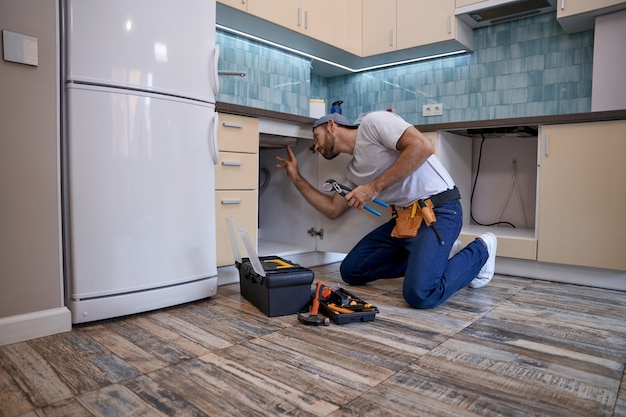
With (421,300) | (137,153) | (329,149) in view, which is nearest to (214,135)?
(137,153)

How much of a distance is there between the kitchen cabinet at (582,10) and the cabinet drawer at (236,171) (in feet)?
6.33

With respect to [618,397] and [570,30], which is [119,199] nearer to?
[618,397]

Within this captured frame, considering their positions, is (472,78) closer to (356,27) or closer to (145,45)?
(356,27)

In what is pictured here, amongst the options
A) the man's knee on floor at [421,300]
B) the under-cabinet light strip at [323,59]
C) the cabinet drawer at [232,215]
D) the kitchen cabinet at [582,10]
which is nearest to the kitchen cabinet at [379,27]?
the under-cabinet light strip at [323,59]

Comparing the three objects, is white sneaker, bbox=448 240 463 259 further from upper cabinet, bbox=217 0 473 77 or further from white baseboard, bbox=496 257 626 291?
upper cabinet, bbox=217 0 473 77

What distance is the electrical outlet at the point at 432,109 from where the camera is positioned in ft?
10.9

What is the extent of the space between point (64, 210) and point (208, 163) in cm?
58

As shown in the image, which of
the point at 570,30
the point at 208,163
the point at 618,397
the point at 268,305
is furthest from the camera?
the point at 570,30

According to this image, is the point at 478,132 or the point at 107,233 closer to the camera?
the point at 107,233

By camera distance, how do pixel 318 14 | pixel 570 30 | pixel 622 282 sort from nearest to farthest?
pixel 622 282, pixel 570 30, pixel 318 14

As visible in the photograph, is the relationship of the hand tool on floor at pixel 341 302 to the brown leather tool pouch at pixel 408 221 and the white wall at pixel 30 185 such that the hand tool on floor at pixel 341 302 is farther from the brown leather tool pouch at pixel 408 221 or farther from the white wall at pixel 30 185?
the white wall at pixel 30 185

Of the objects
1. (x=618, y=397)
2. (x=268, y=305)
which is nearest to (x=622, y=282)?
(x=618, y=397)

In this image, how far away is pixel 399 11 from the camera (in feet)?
10.5

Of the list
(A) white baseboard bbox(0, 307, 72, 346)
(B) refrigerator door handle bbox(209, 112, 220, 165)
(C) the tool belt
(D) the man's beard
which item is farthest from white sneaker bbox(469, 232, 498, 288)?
(A) white baseboard bbox(0, 307, 72, 346)
